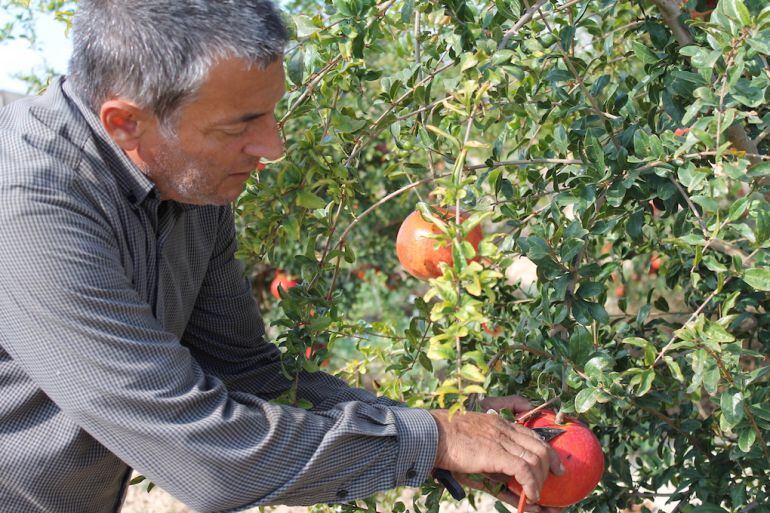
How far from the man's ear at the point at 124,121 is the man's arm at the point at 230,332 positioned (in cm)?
39

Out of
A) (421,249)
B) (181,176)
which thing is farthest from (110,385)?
(421,249)

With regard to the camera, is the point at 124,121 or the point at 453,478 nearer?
the point at 124,121

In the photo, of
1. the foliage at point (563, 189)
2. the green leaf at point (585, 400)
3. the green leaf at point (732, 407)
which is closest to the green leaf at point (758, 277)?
the foliage at point (563, 189)

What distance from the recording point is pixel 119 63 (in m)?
1.44

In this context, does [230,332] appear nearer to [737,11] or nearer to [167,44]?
[167,44]

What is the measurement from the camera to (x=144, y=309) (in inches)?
55.8

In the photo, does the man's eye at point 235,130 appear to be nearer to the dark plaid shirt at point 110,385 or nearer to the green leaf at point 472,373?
the dark plaid shirt at point 110,385

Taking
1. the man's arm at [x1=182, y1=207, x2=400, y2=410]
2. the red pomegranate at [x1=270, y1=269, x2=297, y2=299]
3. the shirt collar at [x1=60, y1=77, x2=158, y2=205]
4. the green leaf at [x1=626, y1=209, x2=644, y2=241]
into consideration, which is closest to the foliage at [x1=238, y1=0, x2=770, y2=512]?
the green leaf at [x1=626, y1=209, x2=644, y2=241]

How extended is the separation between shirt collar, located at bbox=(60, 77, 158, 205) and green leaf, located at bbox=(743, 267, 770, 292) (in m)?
0.96

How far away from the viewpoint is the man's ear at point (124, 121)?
1.46 meters

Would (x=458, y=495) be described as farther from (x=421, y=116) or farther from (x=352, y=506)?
(x=421, y=116)

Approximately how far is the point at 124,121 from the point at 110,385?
0.42 meters

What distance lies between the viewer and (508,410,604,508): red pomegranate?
5.27 ft

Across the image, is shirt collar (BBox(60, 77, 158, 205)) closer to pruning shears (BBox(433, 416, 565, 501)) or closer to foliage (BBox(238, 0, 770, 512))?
foliage (BBox(238, 0, 770, 512))
